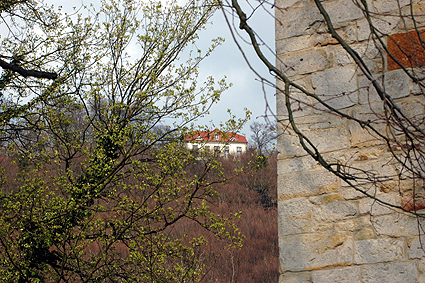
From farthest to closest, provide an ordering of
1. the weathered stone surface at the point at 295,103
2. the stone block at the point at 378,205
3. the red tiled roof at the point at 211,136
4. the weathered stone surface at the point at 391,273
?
the red tiled roof at the point at 211,136 → the weathered stone surface at the point at 295,103 → the stone block at the point at 378,205 → the weathered stone surface at the point at 391,273

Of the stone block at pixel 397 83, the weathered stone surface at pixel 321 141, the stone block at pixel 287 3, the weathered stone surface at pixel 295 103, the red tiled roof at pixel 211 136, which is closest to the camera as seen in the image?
the stone block at pixel 397 83

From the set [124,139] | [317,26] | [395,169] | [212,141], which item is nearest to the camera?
[395,169]

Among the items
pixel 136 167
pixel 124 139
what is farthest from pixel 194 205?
pixel 124 139

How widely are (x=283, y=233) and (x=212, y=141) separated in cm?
399

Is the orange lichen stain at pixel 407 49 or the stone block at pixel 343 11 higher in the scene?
the stone block at pixel 343 11

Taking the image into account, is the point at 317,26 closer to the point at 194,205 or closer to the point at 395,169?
the point at 395,169

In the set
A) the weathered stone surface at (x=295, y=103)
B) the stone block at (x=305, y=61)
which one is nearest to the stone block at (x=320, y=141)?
the weathered stone surface at (x=295, y=103)

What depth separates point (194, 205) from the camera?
236 inches

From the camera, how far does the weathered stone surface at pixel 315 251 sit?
228 cm

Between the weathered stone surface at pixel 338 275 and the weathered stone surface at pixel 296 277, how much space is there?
41 mm

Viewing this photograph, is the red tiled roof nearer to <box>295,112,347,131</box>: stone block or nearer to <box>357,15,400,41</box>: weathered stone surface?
<box>295,112,347,131</box>: stone block

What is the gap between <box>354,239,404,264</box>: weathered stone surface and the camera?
2174mm

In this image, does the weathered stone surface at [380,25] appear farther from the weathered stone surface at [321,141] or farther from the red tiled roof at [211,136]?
the red tiled roof at [211,136]

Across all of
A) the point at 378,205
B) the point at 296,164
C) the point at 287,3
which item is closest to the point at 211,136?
the point at 287,3
